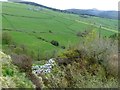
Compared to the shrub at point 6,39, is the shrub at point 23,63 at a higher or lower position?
higher

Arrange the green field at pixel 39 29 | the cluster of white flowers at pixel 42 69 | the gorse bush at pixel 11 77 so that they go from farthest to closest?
the green field at pixel 39 29 < the cluster of white flowers at pixel 42 69 < the gorse bush at pixel 11 77

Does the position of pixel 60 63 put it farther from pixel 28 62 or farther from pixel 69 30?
pixel 69 30

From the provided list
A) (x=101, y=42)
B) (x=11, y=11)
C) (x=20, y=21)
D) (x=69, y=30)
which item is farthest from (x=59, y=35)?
(x=101, y=42)

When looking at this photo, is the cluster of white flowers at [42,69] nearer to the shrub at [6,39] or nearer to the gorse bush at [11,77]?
the gorse bush at [11,77]

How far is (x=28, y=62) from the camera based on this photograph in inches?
540

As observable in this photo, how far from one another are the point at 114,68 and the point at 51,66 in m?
4.06

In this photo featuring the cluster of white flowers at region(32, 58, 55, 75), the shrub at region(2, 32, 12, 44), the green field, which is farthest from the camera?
the green field

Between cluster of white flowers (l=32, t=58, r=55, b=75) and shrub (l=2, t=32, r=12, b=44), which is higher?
cluster of white flowers (l=32, t=58, r=55, b=75)


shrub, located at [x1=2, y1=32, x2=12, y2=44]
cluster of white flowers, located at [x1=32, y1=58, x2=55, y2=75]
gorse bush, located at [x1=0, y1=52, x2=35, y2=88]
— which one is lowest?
shrub, located at [x1=2, y1=32, x2=12, y2=44]

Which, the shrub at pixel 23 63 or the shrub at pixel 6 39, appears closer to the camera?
the shrub at pixel 23 63

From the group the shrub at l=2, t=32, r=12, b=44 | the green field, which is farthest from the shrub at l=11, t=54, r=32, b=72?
the green field

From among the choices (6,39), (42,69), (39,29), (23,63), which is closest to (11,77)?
(23,63)

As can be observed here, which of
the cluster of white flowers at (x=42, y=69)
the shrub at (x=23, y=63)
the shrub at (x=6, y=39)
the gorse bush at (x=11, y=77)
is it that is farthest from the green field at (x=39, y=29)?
the gorse bush at (x=11, y=77)

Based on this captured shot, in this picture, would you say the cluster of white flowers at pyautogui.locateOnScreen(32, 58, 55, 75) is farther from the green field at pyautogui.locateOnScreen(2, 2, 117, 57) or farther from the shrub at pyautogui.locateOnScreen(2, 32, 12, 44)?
the green field at pyautogui.locateOnScreen(2, 2, 117, 57)
